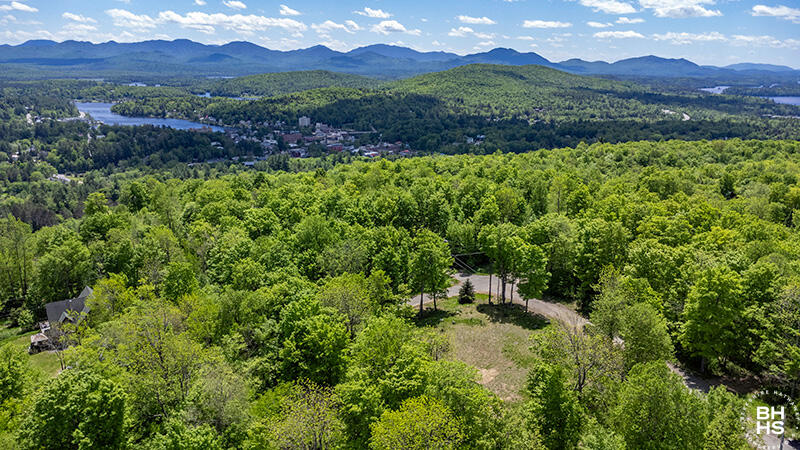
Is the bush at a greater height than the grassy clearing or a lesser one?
greater

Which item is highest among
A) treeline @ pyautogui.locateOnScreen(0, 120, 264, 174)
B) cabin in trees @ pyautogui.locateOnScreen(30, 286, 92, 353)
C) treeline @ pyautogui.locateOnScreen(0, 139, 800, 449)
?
treeline @ pyautogui.locateOnScreen(0, 120, 264, 174)

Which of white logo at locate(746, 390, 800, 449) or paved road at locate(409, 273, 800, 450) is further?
white logo at locate(746, 390, 800, 449)

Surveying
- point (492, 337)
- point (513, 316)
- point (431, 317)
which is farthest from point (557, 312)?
point (431, 317)

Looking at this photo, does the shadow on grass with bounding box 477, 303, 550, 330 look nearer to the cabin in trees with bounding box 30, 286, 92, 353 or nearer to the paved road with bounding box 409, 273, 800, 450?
the paved road with bounding box 409, 273, 800, 450

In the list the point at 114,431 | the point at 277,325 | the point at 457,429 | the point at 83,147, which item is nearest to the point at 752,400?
the point at 457,429

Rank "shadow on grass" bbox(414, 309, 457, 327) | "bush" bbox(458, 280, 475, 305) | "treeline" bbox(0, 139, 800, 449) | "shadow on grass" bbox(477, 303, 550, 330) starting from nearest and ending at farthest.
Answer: "treeline" bbox(0, 139, 800, 449) → "shadow on grass" bbox(477, 303, 550, 330) → "shadow on grass" bbox(414, 309, 457, 327) → "bush" bbox(458, 280, 475, 305)

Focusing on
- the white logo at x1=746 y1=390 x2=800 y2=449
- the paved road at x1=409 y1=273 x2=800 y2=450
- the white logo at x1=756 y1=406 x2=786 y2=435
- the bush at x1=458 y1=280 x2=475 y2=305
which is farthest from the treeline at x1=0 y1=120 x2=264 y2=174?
the white logo at x1=756 y1=406 x2=786 y2=435

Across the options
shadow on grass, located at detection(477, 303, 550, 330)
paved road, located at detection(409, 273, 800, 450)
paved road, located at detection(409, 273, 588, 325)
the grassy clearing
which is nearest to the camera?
paved road, located at detection(409, 273, 800, 450)

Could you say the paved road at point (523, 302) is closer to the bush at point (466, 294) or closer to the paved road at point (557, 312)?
the paved road at point (557, 312)

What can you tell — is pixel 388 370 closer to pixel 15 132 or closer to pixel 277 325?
pixel 277 325
